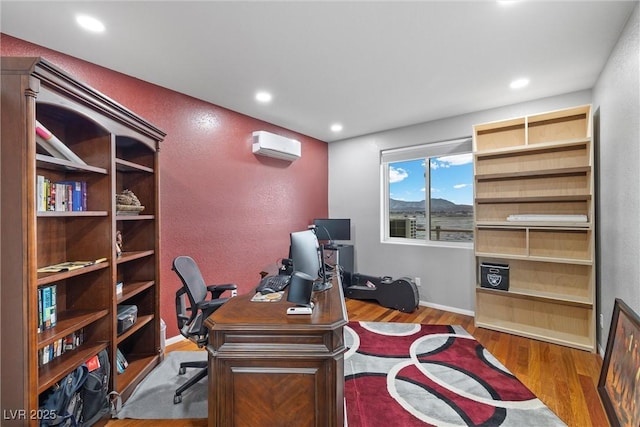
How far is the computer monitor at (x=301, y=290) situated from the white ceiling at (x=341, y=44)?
1654mm

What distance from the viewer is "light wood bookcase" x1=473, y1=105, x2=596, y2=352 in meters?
2.70

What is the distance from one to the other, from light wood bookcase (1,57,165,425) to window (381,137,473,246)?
3.29 metres

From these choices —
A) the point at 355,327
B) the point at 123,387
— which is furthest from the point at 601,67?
the point at 123,387

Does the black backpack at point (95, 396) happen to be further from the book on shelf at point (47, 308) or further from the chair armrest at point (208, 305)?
the chair armrest at point (208, 305)

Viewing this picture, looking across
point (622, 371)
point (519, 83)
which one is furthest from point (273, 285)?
point (519, 83)

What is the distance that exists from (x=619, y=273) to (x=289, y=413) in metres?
2.56

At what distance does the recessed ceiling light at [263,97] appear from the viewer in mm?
2869

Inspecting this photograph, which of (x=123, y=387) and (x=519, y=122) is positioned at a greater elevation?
(x=519, y=122)

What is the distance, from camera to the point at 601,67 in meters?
2.36

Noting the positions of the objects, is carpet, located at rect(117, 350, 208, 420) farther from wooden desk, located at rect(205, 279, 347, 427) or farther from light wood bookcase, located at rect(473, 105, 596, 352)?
light wood bookcase, located at rect(473, 105, 596, 352)

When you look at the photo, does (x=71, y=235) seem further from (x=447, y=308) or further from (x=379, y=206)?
(x=447, y=308)

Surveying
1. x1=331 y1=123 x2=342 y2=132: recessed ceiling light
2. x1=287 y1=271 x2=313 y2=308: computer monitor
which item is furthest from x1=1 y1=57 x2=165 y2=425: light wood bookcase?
x1=331 y1=123 x2=342 y2=132: recessed ceiling light

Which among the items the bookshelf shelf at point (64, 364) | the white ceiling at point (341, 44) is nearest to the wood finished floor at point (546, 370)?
the bookshelf shelf at point (64, 364)

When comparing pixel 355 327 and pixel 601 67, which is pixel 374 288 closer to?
pixel 355 327
